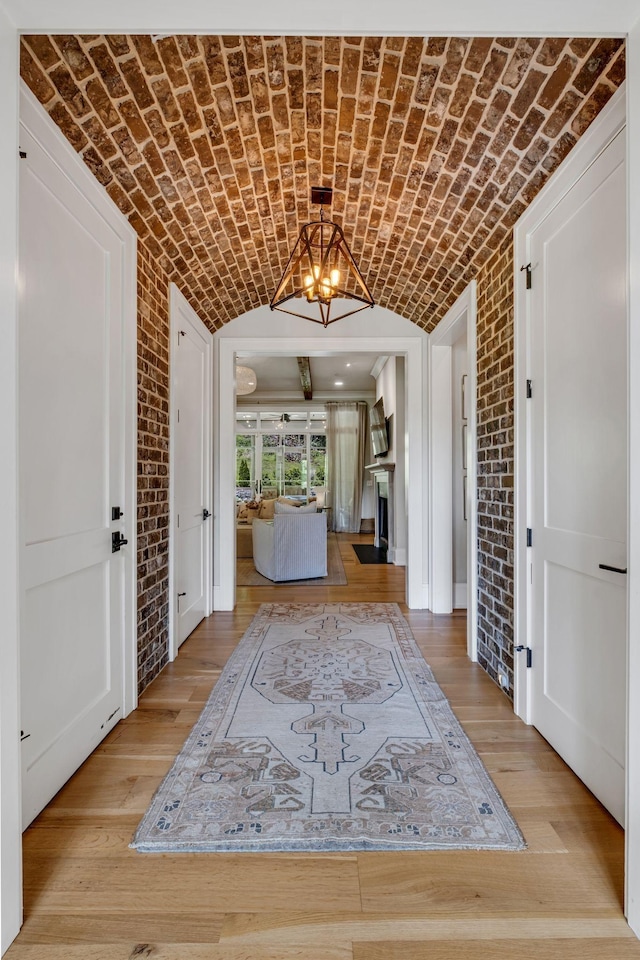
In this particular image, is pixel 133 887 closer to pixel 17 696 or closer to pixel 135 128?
pixel 17 696

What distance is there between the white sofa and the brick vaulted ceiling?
9.71 ft

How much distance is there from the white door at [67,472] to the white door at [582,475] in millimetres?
1901

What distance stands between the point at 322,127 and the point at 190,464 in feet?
7.24

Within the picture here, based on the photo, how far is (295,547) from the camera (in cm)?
534

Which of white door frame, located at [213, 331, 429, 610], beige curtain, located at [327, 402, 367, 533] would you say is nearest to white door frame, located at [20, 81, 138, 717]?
white door frame, located at [213, 331, 429, 610]

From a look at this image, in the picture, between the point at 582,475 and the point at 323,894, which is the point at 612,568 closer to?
the point at 582,475

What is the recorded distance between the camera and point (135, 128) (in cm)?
195

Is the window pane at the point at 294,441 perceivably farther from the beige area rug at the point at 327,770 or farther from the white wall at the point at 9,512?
the white wall at the point at 9,512

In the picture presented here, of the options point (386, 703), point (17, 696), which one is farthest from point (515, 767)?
point (17, 696)

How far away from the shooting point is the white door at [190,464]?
122 inches

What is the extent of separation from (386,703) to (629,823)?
128 cm

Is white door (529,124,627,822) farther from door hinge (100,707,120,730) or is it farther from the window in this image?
the window

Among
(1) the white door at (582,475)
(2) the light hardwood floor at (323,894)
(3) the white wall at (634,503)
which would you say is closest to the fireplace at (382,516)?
(1) the white door at (582,475)

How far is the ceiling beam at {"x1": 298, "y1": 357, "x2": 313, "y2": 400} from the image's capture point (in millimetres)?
7495
